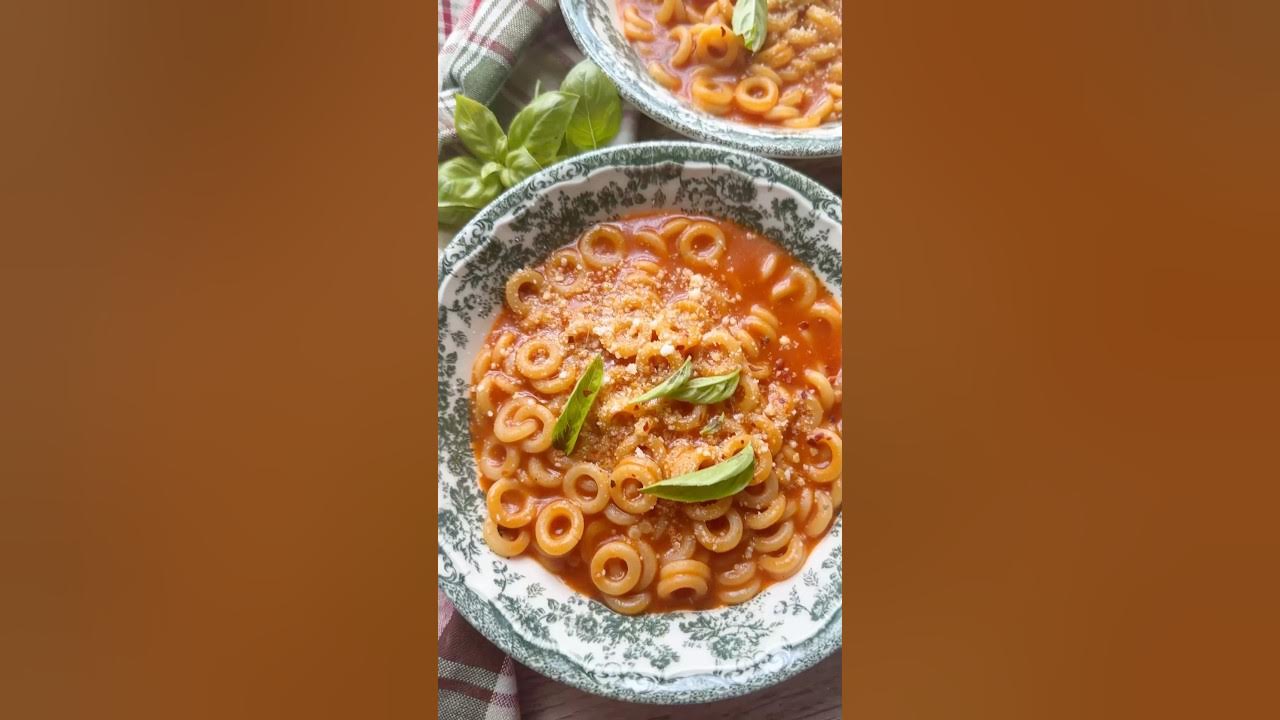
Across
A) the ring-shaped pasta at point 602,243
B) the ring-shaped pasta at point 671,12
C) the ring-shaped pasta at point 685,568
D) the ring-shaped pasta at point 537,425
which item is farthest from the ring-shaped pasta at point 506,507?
the ring-shaped pasta at point 671,12

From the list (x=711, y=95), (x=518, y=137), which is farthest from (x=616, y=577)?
(x=711, y=95)

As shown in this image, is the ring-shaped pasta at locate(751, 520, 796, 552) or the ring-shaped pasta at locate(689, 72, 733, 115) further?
the ring-shaped pasta at locate(689, 72, 733, 115)

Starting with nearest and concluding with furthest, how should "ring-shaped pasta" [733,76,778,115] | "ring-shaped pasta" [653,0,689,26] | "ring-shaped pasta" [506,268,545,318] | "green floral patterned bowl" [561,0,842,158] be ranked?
"ring-shaped pasta" [506,268,545,318]
"green floral patterned bowl" [561,0,842,158]
"ring-shaped pasta" [733,76,778,115]
"ring-shaped pasta" [653,0,689,26]

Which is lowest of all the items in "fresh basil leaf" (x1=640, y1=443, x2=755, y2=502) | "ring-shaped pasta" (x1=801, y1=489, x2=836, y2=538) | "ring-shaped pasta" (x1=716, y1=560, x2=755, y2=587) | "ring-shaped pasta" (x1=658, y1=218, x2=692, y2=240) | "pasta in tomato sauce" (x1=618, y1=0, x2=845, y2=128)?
"ring-shaped pasta" (x1=716, y1=560, x2=755, y2=587)

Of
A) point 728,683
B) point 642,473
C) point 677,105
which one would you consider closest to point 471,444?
point 642,473

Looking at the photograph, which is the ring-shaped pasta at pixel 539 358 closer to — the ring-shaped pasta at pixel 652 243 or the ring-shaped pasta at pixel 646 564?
the ring-shaped pasta at pixel 652 243

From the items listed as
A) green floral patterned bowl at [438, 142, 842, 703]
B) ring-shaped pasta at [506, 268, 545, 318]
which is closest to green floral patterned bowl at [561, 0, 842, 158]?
green floral patterned bowl at [438, 142, 842, 703]

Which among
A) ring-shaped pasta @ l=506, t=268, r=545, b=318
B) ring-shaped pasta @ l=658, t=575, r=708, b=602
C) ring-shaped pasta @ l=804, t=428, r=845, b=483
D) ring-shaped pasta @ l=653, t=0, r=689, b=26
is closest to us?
ring-shaped pasta @ l=658, t=575, r=708, b=602

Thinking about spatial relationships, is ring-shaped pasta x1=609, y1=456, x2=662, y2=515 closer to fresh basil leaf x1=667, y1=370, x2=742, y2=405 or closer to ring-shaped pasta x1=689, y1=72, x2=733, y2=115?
fresh basil leaf x1=667, y1=370, x2=742, y2=405

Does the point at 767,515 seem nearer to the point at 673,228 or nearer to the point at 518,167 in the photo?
the point at 673,228
